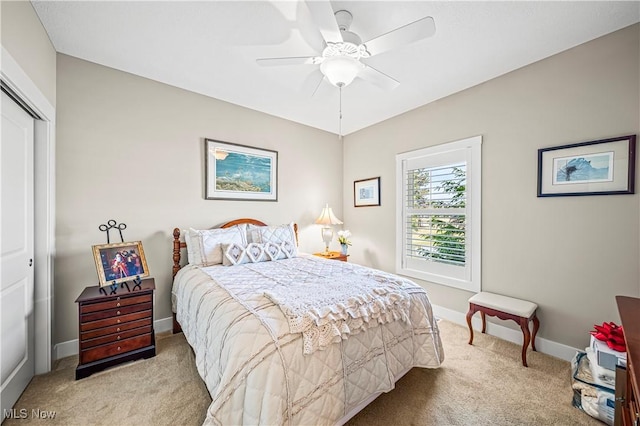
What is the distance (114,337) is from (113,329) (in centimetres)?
7

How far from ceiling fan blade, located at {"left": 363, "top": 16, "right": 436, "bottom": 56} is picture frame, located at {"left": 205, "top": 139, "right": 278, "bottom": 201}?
209 centimetres

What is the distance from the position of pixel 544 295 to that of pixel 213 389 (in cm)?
279

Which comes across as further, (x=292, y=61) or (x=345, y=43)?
(x=292, y=61)

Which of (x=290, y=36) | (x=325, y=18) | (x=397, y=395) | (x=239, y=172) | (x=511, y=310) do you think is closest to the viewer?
(x=325, y=18)

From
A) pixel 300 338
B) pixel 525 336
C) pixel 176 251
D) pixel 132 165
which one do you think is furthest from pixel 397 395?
pixel 132 165

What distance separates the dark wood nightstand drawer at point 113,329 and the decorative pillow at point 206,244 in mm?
637

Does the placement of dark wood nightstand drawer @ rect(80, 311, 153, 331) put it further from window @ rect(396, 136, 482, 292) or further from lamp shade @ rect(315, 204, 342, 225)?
window @ rect(396, 136, 482, 292)

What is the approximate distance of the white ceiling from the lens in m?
1.76

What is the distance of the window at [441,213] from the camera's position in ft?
9.30

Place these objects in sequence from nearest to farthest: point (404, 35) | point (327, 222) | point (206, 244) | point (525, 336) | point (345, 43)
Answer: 1. point (404, 35)
2. point (345, 43)
3. point (525, 336)
4. point (206, 244)
5. point (327, 222)

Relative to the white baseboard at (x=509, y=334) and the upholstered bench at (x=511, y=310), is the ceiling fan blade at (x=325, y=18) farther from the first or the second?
the white baseboard at (x=509, y=334)

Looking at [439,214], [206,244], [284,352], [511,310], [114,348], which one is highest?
[439,214]

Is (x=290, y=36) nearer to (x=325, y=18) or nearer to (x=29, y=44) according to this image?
(x=325, y=18)

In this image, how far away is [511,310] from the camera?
222 cm
